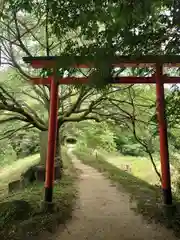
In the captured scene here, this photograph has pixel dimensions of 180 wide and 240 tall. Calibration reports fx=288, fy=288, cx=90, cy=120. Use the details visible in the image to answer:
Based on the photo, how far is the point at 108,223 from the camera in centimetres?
545

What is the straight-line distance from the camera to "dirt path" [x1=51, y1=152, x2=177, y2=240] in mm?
4922

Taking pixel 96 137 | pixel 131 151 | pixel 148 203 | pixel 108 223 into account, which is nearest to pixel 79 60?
pixel 108 223

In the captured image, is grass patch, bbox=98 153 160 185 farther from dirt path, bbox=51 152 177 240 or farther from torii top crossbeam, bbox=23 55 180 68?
torii top crossbeam, bbox=23 55 180 68

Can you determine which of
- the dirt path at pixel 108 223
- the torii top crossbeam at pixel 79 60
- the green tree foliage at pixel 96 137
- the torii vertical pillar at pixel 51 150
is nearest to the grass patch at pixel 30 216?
the dirt path at pixel 108 223

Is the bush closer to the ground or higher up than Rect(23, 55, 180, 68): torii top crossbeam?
closer to the ground

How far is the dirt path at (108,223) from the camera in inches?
194

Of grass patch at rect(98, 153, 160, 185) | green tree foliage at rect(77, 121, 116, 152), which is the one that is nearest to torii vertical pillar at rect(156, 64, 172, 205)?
green tree foliage at rect(77, 121, 116, 152)

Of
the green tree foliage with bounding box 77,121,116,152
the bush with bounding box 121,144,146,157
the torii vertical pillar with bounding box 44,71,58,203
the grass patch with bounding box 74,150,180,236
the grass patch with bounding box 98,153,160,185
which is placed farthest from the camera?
the bush with bounding box 121,144,146,157

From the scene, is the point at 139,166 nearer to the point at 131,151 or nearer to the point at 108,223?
the point at 131,151

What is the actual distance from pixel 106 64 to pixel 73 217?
13.4 ft

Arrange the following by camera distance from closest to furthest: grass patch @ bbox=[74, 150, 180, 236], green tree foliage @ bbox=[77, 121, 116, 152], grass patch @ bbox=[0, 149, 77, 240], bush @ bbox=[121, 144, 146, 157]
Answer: grass patch @ bbox=[0, 149, 77, 240] < grass patch @ bbox=[74, 150, 180, 236] < green tree foliage @ bbox=[77, 121, 116, 152] < bush @ bbox=[121, 144, 146, 157]

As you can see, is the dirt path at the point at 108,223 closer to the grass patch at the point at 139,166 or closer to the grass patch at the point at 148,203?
the grass patch at the point at 148,203

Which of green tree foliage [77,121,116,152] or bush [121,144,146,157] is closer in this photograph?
green tree foliage [77,121,116,152]

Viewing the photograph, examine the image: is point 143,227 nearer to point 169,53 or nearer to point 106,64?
point 169,53
